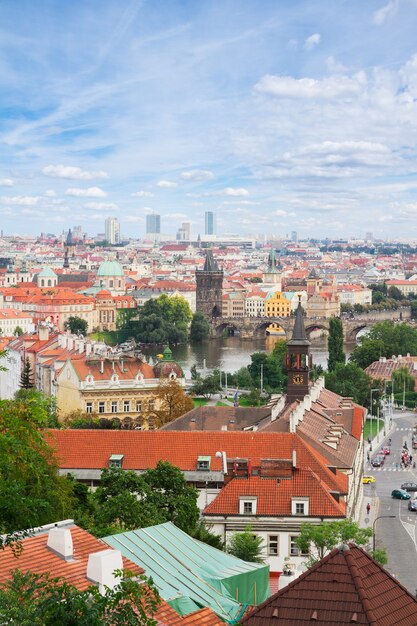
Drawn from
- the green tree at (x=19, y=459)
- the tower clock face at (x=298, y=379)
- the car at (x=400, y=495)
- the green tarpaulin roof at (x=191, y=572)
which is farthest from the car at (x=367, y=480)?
the green tree at (x=19, y=459)

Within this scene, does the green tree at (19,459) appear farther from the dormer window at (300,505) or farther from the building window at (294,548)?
the dormer window at (300,505)

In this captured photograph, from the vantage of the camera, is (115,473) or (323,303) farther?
(323,303)

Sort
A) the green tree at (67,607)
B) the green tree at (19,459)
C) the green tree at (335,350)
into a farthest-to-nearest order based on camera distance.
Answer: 1. the green tree at (335,350)
2. the green tree at (19,459)
3. the green tree at (67,607)

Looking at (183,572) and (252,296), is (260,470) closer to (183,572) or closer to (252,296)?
(183,572)

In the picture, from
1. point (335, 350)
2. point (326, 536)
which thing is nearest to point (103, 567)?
point (326, 536)

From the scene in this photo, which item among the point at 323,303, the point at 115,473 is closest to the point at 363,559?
the point at 115,473

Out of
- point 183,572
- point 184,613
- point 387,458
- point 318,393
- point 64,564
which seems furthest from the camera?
point 387,458

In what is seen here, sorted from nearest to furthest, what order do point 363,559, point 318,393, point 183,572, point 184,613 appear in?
point 363,559 < point 184,613 < point 183,572 < point 318,393
